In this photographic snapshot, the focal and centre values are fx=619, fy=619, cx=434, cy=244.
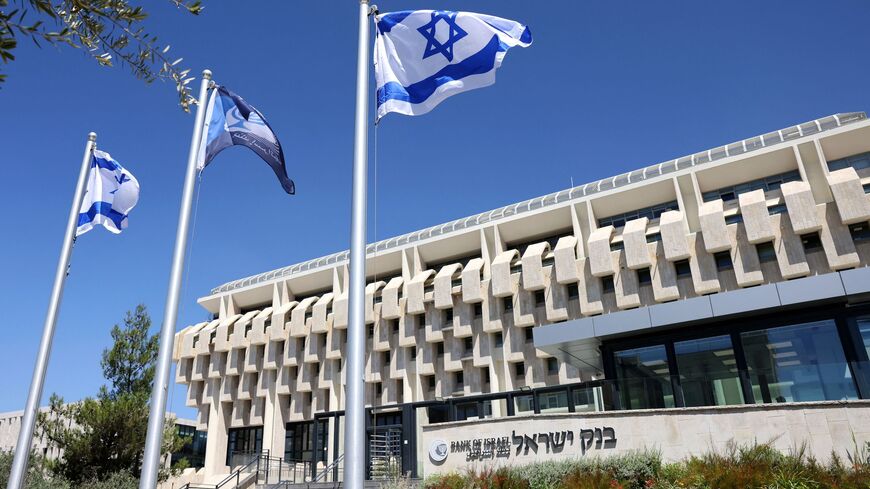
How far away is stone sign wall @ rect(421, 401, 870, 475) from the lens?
14375 millimetres

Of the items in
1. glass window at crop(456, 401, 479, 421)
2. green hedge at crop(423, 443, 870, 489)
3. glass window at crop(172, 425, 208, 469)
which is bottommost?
green hedge at crop(423, 443, 870, 489)

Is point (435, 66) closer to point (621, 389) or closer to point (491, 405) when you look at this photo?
point (621, 389)

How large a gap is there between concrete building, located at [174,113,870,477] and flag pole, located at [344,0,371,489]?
38.8ft

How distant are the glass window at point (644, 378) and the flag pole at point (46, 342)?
13996mm

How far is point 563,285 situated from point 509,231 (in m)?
6.24

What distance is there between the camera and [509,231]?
133 ft

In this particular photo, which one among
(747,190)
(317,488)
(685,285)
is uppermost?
(747,190)

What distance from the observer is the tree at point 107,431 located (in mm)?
21781

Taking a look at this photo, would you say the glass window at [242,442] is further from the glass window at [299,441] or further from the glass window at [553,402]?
the glass window at [553,402]

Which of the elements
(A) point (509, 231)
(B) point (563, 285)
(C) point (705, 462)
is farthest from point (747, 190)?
(C) point (705, 462)

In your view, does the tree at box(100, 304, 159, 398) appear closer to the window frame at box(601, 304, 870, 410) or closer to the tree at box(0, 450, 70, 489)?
the tree at box(0, 450, 70, 489)

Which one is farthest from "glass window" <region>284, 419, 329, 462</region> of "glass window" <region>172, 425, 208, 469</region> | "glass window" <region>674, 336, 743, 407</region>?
"glass window" <region>674, 336, 743, 407</region>

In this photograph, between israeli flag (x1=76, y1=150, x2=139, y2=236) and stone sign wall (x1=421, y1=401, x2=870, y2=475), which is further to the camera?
stone sign wall (x1=421, y1=401, x2=870, y2=475)

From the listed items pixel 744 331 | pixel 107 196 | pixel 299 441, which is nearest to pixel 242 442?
pixel 299 441
